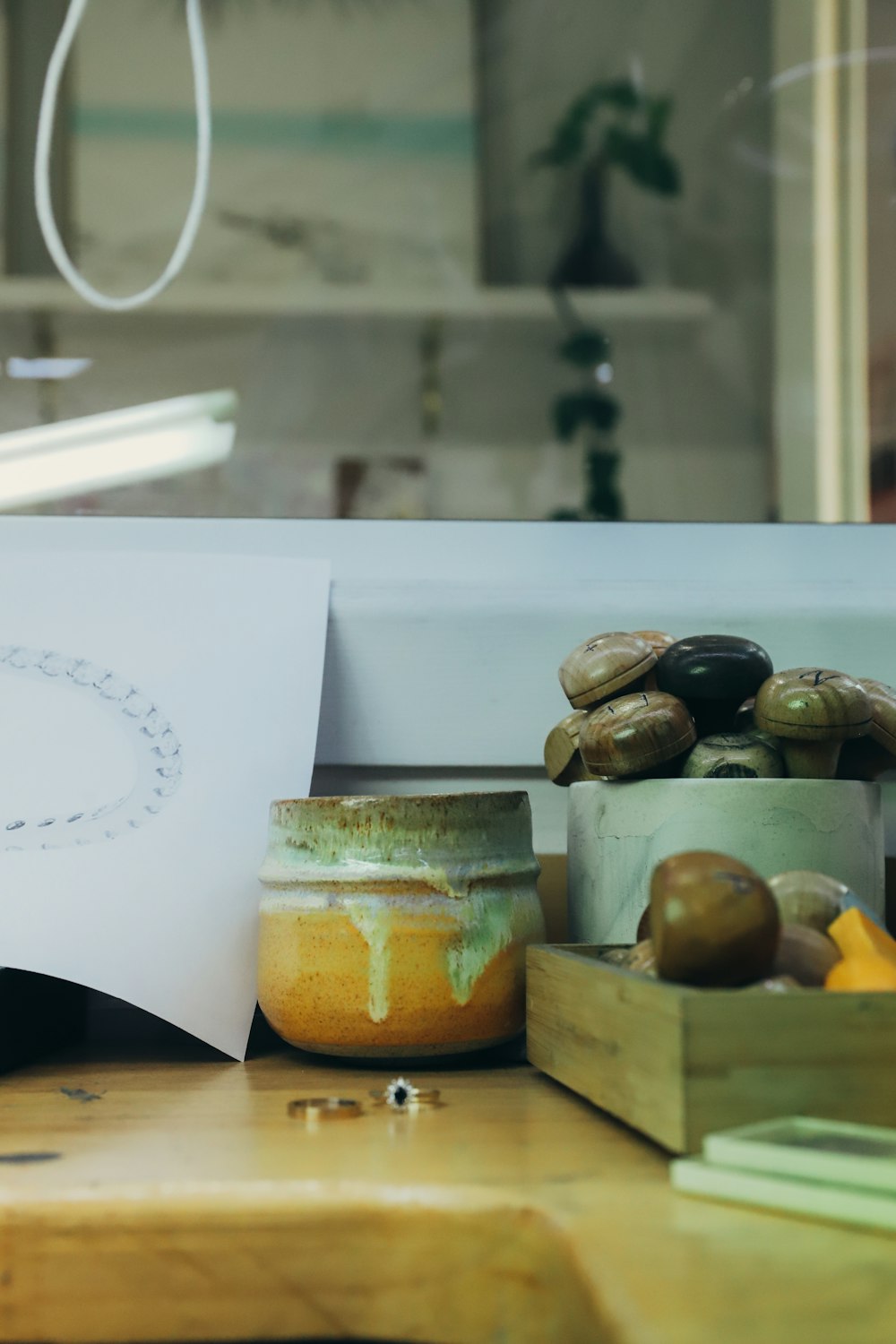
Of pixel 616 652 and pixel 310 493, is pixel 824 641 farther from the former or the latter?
pixel 310 493

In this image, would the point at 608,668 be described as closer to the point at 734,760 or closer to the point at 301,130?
the point at 734,760

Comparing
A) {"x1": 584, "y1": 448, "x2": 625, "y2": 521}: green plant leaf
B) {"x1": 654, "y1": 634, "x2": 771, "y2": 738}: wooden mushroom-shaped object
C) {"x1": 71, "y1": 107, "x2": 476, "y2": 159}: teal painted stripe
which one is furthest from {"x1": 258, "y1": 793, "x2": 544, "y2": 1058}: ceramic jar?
{"x1": 71, "y1": 107, "x2": 476, "y2": 159}: teal painted stripe

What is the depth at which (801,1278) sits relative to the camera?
0.28 metres

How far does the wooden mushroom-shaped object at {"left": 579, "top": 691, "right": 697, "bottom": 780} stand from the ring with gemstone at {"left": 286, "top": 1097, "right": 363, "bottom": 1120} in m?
0.20

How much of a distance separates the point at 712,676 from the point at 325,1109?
272 millimetres

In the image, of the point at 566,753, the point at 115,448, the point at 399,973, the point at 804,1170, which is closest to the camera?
the point at 804,1170

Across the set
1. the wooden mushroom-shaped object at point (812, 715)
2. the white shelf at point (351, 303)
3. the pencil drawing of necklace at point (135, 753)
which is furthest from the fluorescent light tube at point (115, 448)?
the wooden mushroom-shaped object at point (812, 715)

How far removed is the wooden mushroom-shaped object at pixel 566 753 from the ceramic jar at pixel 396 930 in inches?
3.4

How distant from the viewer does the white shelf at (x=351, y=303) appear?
937mm

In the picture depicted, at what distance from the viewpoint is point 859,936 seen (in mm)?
438

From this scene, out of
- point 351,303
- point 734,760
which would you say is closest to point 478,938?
point 734,760

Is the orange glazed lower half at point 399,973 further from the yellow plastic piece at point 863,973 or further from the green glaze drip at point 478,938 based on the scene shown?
the yellow plastic piece at point 863,973

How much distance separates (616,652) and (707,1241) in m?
0.34

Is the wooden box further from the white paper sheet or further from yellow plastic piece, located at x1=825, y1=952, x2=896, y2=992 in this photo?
the white paper sheet
